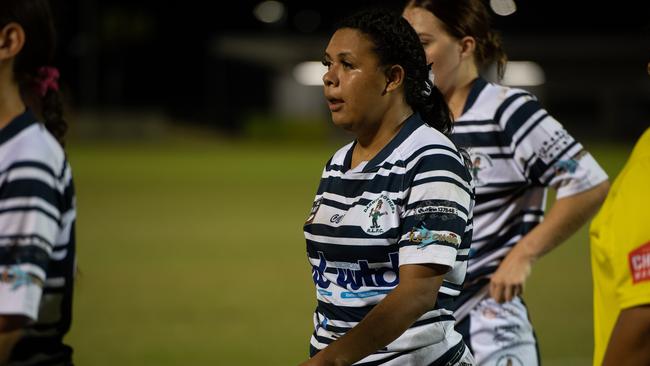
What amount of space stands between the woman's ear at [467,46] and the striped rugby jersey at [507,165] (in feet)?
0.44

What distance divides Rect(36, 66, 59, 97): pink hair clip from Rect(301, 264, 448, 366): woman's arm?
1.03m

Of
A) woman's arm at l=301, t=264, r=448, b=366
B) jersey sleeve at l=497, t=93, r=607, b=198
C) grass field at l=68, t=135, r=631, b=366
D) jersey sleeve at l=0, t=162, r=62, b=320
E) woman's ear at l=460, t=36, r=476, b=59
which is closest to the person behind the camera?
jersey sleeve at l=0, t=162, r=62, b=320

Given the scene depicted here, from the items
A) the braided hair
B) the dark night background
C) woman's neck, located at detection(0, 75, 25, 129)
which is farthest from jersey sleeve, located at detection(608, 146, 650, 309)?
the dark night background

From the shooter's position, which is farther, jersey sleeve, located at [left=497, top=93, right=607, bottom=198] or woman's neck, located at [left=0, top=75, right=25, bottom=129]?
jersey sleeve, located at [left=497, top=93, right=607, bottom=198]

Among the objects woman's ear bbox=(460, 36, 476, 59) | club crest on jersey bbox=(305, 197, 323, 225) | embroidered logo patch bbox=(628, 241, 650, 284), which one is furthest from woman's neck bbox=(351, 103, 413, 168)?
woman's ear bbox=(460, 36, 476, 59)

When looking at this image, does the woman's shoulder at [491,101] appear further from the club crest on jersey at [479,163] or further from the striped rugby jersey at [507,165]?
the club crest on jersey at [479,163]

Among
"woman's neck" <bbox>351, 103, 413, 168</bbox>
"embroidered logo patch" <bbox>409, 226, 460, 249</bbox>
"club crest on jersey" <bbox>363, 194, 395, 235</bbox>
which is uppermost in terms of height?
"woman's neck" <bbox>351, 103, 413, 168</bbox>

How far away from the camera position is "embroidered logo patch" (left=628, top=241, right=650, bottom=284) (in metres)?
1.90

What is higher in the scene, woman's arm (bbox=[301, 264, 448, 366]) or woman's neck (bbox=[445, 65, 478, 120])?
woman's neck (bbox=[445, 65, 478, 120])

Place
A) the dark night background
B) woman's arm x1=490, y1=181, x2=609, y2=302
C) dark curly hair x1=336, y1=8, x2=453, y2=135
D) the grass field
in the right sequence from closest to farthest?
1. dark curly hair x1=336, y1=8, x2=453, y2=135
2. woman's arm x1=490, y1=181, x2=609, y2=302
3. the grass field
4. the dark night background

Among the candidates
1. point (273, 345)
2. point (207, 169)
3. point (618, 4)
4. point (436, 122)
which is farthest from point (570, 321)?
point (618, 4)

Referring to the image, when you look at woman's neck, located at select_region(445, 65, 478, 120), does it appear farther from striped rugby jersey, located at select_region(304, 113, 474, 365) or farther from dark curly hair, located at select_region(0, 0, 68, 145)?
dark curly hair, located at select_region(0, 0, 68, 145)

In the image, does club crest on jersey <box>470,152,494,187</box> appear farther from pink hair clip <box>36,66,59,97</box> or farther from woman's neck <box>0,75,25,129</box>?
woman's neck <box>0,75,25,129</box>

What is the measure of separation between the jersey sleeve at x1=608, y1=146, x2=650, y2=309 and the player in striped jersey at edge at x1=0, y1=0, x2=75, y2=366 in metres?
1.28
